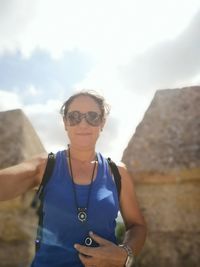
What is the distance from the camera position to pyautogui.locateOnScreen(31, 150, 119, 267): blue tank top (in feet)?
7.54

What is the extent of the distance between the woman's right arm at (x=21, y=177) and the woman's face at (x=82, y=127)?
0.71 feet

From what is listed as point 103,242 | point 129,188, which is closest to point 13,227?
point 129,188

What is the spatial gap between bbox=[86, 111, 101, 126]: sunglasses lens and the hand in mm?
696

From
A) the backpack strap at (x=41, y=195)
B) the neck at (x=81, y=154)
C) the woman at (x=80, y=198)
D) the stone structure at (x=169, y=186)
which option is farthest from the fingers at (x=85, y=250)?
the stone structure at (x=169, y=186)

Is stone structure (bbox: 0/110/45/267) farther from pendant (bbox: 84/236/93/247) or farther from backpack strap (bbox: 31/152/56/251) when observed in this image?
pendant (bbox: 84/236/93/247)

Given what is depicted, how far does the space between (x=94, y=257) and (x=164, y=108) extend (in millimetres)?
1504

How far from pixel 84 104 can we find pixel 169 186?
918 millimetres

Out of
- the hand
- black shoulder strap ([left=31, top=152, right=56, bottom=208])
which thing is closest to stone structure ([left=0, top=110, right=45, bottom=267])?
black shoulder strap ([left=31, top=152, right=56, bottom=208])

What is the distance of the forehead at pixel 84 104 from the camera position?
8.64 ft

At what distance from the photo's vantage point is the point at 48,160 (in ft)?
8.22

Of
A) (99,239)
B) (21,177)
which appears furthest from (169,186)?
(21,177)

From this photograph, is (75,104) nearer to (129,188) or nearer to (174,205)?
(129,188)

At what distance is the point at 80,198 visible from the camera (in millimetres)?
2379

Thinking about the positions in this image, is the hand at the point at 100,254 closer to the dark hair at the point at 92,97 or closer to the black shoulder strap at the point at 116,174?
the black shoulder strap at the point at 116,174
